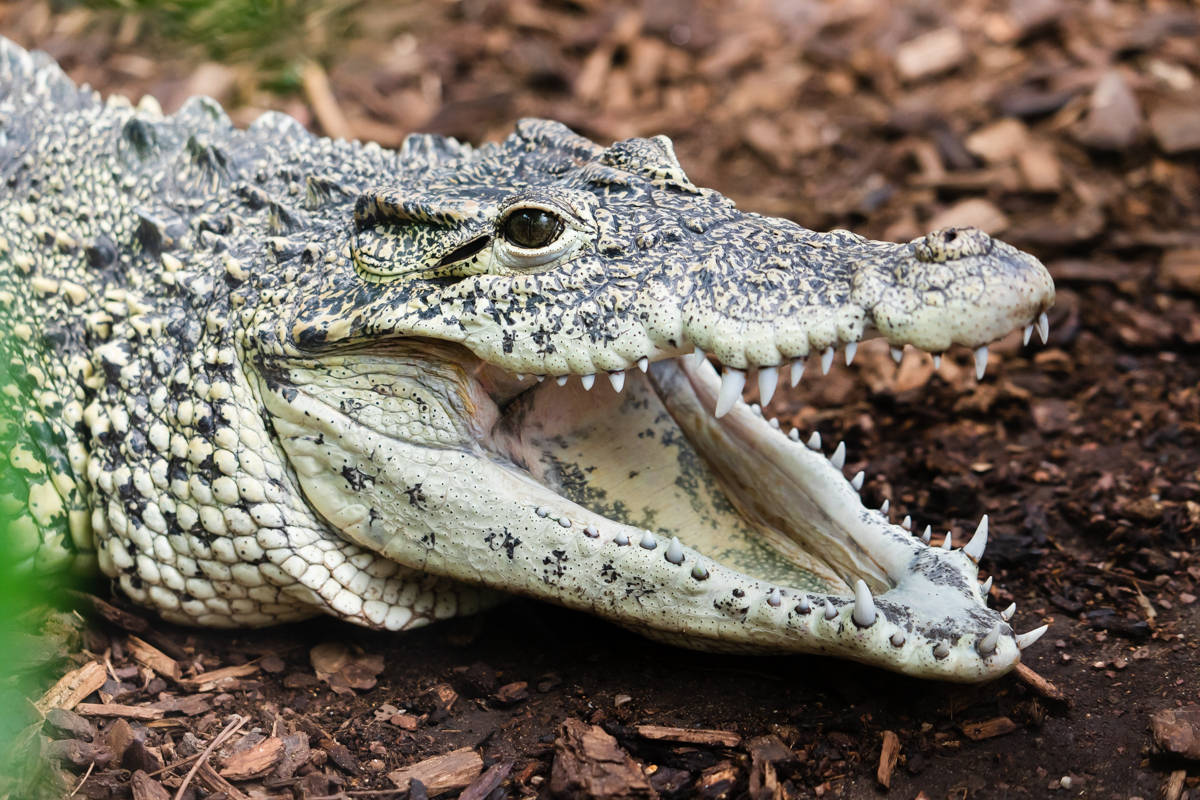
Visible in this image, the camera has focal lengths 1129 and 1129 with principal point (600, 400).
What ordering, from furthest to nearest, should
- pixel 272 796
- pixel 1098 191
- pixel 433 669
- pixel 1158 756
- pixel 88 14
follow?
pixel 88 14 → pixel 1098 191 → pixel 433 669 → pixel 272 796 → pixel 1158 756

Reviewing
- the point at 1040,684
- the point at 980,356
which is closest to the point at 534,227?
the point at 980,356

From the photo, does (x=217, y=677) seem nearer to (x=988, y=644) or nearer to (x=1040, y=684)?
(x=988, y=644)

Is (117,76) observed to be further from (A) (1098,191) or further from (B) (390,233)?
(A) (1098,191)

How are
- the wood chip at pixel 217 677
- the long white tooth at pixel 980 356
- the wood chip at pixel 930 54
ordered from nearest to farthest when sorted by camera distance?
the long white tooth at pixel 980 356
the wood chip at pixel 217 677
the wood chip at pixel 930 54

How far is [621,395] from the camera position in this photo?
11.7 feet

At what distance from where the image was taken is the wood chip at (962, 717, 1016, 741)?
2.90 m

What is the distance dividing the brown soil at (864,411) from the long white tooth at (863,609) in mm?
381

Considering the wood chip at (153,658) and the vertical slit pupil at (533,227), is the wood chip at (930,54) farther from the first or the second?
the wood chip at (153,658)

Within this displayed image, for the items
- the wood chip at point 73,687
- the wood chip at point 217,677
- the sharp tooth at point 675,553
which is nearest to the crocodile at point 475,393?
the sharp tooth at point 675,553

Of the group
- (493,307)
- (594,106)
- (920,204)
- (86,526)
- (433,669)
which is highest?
(594,106)

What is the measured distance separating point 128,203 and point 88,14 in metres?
4.21

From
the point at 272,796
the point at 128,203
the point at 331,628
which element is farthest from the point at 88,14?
the point at 272,796

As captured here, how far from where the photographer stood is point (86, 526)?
3600mm

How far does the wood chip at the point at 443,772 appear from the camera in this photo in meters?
2.98
